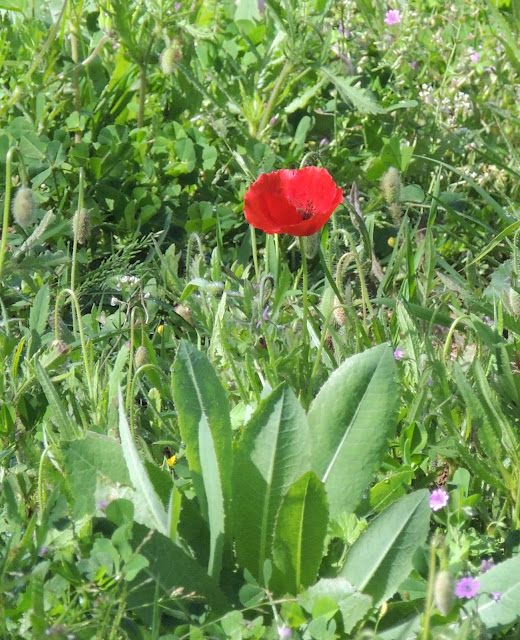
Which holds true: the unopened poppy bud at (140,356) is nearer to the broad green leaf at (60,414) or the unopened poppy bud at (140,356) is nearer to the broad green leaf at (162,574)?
the broad green leaf at (60,414)

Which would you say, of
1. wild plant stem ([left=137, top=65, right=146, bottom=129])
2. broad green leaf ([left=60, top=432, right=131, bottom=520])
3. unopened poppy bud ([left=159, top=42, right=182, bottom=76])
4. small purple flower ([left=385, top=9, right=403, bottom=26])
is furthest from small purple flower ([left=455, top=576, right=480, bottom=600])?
small purple flower ([left=385, top=9, right=403, bottom=26])

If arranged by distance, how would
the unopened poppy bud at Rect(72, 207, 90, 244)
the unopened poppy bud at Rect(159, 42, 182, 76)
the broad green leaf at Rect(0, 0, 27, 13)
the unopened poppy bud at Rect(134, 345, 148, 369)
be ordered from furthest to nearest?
the broad green leaf at Rect(0, 0, 27, 13) → the unopened poppy bud at Rect(159, 42, 182, 76) → the unopened poppy bud at Rect(72, 207, 90, 244) → the unopened poppy bud at Rect(134, 345, 148, 369)

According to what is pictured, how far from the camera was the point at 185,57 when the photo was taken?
3.17 m

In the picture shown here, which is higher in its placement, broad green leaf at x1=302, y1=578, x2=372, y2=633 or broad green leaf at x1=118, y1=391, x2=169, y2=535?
broad green leaf at x1=118, y1=391, x2=169, y2=535

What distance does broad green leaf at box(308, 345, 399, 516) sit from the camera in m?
1.57

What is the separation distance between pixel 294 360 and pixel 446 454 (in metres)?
0.39

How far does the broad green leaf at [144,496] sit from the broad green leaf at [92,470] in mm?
20

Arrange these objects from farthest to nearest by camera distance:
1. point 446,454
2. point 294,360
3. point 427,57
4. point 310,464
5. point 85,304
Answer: point 427,57
point 85,304
point 294,360
point 446,454
point 310,464

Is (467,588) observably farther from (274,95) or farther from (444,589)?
(274,95)

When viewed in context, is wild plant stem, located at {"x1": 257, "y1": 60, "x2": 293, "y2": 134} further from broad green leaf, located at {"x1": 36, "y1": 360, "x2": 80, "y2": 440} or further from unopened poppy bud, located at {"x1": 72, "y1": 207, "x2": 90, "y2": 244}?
broad green leaf, located at {"x1": 36, "y1": 360, "x2": 80, "y2": 440}

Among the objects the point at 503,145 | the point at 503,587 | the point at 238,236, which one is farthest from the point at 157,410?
the point at 503,145

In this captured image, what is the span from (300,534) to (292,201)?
832mm

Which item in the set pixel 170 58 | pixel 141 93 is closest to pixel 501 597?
pixel 170 58

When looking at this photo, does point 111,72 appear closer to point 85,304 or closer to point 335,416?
point 85,304
